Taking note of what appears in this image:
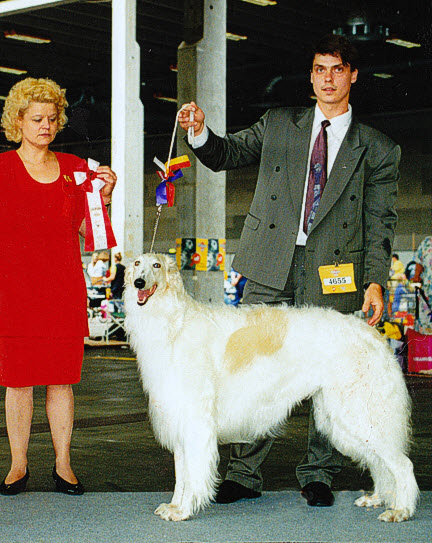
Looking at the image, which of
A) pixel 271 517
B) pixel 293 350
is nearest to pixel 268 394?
pixel 293 350

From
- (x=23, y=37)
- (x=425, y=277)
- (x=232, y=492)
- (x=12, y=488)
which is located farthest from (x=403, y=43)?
(x=12, y=488)

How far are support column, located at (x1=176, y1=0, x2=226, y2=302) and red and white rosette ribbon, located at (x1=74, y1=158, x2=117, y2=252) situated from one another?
278 inches

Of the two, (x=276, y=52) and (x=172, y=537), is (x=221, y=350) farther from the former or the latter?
(x=276, y=52)

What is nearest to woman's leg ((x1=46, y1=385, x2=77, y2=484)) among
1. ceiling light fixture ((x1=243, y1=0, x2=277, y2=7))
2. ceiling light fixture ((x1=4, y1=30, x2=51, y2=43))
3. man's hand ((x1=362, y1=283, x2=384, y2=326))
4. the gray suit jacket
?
the gray suit jacket

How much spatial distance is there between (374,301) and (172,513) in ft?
4.06

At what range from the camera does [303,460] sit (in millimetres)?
3896

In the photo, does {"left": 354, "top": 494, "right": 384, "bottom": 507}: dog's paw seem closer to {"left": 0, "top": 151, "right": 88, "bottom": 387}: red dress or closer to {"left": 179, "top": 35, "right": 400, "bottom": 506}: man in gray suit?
{"left": 179, "top": 35, "right": 400, "bottom": 506}: man in gray suit

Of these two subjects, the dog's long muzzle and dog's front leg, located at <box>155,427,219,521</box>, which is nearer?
dog's front leg, located at <box>155,427,219,521</box>

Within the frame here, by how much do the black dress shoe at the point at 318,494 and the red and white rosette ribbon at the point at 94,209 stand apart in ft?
4.58

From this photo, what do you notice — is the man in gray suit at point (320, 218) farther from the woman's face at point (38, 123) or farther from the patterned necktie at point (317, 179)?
the woman's face at point (38, 123)

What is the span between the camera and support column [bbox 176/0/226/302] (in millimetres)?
10898

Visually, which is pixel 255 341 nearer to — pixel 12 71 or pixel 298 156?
pixel 298 156

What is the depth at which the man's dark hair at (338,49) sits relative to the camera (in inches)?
147

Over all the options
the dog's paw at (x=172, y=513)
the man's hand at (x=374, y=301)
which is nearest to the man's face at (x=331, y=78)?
the man's hand at (x=374, y=301)
